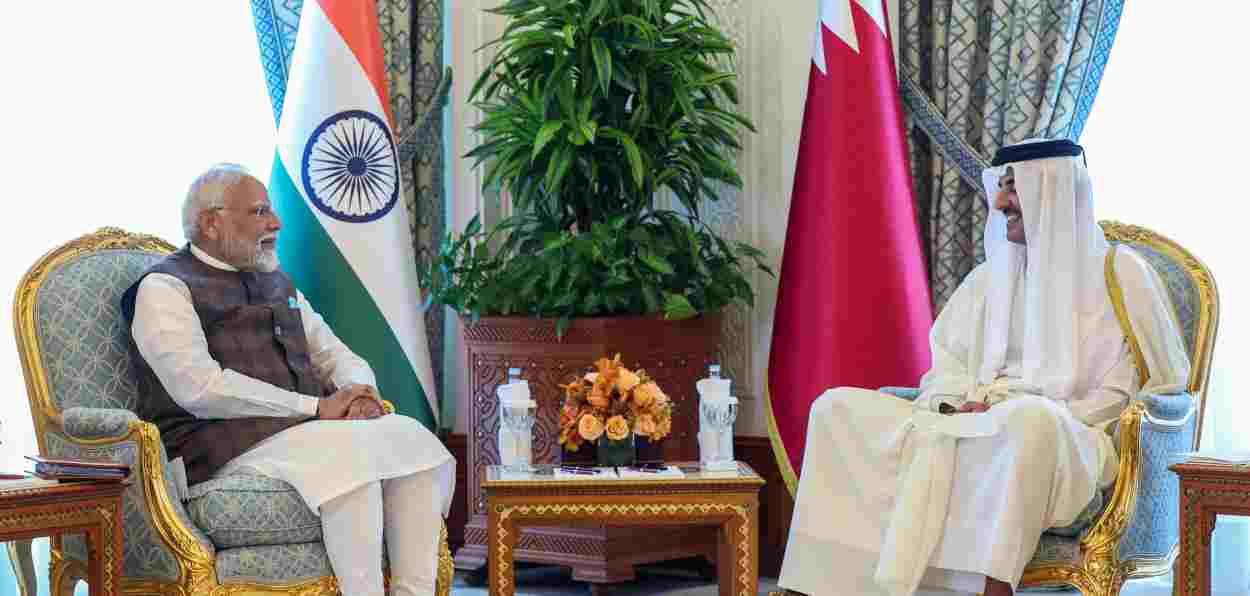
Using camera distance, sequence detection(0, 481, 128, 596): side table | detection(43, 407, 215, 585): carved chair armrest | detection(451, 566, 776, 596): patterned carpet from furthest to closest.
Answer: detection(451, 566, 776, 596): patterned carpet → detection(43, 407, 215, 585): carved chair armrest → detection(0, 481, 128, 596): side table

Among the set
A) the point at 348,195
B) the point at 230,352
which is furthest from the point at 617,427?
the point at 348,195

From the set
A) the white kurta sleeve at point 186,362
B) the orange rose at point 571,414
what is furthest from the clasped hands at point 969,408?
the white kurta sleeve at point 186,362

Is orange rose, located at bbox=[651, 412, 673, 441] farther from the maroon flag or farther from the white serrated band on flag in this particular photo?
the white serrated band on flag

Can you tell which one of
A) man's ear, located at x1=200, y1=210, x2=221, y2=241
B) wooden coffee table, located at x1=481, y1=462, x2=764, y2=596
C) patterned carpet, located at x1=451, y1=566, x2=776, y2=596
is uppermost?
man's ear, located at x1=200, y1=210, x2=221, y2=241

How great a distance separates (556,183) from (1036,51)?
1667 mm

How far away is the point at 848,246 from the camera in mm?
4438

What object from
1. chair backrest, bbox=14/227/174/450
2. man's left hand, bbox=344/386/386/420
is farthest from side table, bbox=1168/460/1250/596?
chair backrest, bbox=14/227/174/450

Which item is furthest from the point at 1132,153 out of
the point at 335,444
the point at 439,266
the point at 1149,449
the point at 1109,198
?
the point at 335,444

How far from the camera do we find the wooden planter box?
4.51 m

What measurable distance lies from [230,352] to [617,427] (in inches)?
41.2

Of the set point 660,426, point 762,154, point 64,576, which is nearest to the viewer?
point 64,576

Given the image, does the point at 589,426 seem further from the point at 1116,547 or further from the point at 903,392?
the point at 1116,547

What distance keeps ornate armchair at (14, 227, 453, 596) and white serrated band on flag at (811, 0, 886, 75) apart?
229 centimetres

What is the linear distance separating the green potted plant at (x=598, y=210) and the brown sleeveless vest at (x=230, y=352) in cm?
87
